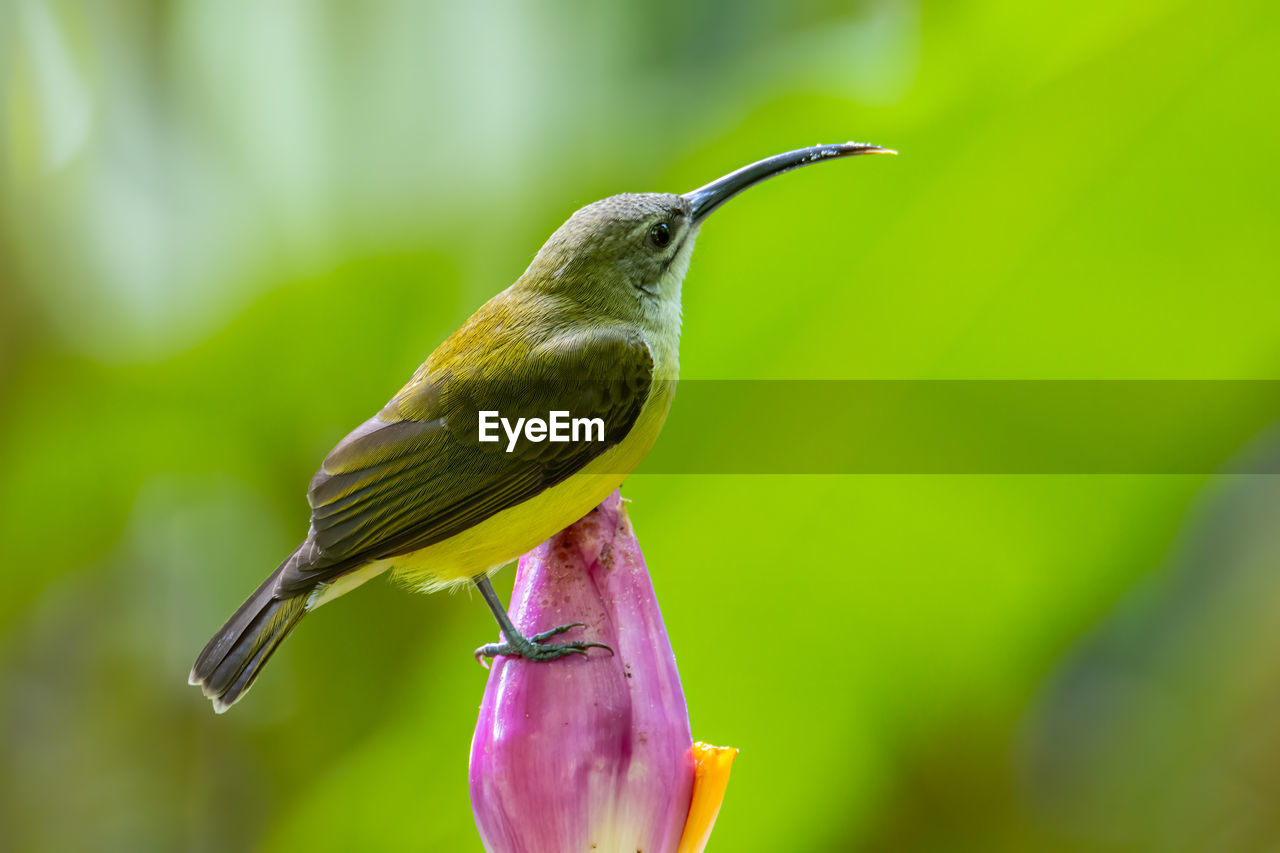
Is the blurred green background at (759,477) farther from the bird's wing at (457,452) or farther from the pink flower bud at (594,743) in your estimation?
the pink flower bud at (594,743)

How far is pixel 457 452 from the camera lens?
100cm

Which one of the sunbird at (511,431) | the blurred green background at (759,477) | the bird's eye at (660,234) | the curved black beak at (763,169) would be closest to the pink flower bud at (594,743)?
the sunbird at (511,431)

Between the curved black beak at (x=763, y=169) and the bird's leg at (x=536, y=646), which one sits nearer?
the bird's leg at (x=536, y=646)

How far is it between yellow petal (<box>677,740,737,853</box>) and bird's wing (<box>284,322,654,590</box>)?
0.27 metres

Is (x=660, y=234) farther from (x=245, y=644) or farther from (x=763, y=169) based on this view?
(x=245, y=644)

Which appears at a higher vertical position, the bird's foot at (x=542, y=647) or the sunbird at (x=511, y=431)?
the sunbird at (x=511, y=431)

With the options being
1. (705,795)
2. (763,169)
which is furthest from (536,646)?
(763,169)

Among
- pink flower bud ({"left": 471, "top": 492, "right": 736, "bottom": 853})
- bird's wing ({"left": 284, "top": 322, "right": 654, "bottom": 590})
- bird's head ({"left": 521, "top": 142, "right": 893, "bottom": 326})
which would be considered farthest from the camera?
bird's head ({"left": 521, "top": 142, "right": 893, "bottom": 326})

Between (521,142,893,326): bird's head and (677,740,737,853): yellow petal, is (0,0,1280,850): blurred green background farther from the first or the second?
(677,740,737,853): yellow petal

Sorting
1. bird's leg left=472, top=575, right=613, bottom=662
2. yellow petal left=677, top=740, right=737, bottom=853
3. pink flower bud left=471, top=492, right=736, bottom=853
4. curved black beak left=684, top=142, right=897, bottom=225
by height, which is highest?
curved black beak left=684, top=142, right=897, bottom=225

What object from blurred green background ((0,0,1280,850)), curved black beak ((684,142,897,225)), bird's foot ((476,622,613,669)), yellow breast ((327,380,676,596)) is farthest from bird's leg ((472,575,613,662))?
blurred green background ((0,0,1280,850))

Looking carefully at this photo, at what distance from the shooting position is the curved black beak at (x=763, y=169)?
0.89m

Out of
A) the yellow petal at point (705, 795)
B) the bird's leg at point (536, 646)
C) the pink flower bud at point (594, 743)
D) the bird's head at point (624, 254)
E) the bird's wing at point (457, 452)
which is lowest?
the yellow petal at point (705, 795)

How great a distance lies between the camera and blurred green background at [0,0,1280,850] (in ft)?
4.73
